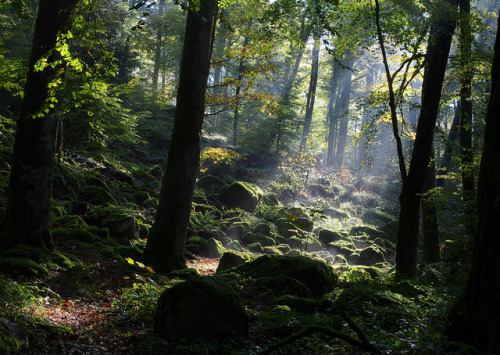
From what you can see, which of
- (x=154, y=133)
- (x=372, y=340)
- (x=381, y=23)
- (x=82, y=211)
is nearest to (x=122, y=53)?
(x=154, y=133)

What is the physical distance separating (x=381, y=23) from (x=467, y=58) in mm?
2694

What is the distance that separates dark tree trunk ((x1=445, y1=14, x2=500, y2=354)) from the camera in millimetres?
2756

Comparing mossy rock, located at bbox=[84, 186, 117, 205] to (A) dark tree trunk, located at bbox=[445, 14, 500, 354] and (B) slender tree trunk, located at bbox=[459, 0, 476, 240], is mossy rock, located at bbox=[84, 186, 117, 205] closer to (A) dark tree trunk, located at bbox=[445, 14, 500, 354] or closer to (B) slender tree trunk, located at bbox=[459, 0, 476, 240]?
(B) slender tree trunk, located at bbox=[459, 0, 476, 240]

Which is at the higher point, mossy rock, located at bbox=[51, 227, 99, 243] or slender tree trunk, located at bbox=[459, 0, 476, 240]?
slender tree trunk, located at bbox=[459, 0, 476, 240]

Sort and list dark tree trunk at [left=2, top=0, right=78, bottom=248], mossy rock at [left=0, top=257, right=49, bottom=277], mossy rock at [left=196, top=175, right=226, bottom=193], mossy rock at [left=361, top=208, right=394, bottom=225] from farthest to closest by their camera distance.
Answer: mossy rock at [left=361, top=208, right=394, bottom=225] < mossy rock at [left=196, top=175, right=226, bottom=193] < dark tree trunk at [left=2, top=0, right=78, bottom=248] < mossy rock at [left=0, top=257, right=49, bottom=277]

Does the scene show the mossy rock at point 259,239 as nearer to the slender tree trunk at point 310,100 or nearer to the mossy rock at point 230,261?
the mossy rock at point 230,261

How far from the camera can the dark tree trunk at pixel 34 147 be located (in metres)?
5.54

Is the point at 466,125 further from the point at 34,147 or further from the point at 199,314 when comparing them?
the point at 34,147

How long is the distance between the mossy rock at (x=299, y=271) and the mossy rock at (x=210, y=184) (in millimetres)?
9480

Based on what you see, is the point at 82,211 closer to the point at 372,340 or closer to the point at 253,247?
the point at 253,247

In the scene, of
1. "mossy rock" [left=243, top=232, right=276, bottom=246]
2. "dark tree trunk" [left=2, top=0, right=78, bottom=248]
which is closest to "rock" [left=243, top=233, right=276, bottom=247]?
"mossy rock" [left=243, top=232, right=276, bottom=246]

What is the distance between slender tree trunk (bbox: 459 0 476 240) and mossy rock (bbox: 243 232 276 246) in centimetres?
676

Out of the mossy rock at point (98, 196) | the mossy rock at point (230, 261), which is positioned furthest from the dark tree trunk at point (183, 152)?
the mossy rock at point (98, 196)

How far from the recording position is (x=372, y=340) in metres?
3.55
